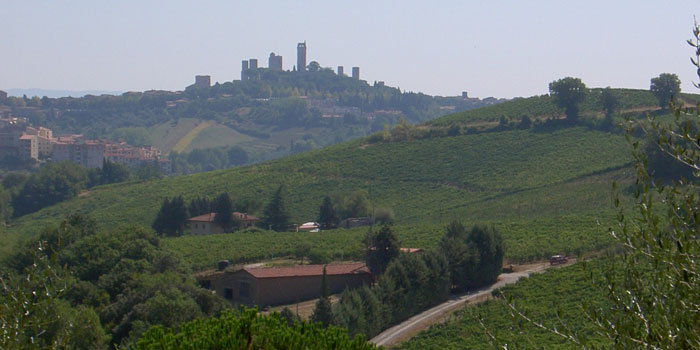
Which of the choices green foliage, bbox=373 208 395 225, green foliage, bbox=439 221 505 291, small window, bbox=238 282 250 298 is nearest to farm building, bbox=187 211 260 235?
green foliage, bbox=373 208 395 225

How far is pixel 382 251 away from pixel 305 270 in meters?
3.44

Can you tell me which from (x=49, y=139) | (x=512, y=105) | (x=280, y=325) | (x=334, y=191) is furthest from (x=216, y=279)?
(x=49, y=139)

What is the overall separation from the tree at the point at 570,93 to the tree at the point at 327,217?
92.8ft

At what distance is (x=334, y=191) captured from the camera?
65.4 m

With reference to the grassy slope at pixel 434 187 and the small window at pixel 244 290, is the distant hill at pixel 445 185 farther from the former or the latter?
the small window at pixel 244 290

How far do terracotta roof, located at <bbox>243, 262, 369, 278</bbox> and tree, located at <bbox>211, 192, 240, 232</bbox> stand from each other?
20146 mm

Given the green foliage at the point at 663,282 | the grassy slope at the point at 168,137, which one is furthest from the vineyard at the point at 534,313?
the grassy slope at the point at 168,137

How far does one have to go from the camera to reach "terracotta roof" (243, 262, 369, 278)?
35.0 meters

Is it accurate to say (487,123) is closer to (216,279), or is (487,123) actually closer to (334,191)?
(334,191)

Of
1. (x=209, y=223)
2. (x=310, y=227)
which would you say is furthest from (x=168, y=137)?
(x=310, y=227)

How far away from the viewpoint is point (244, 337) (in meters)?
12.1

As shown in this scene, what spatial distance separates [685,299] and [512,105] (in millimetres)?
81813

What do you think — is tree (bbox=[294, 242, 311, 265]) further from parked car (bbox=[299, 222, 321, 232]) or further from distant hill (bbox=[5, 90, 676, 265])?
parked car (bbox=[299, 222, 321, 232])

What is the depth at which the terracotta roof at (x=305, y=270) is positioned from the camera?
3503 centimetres
